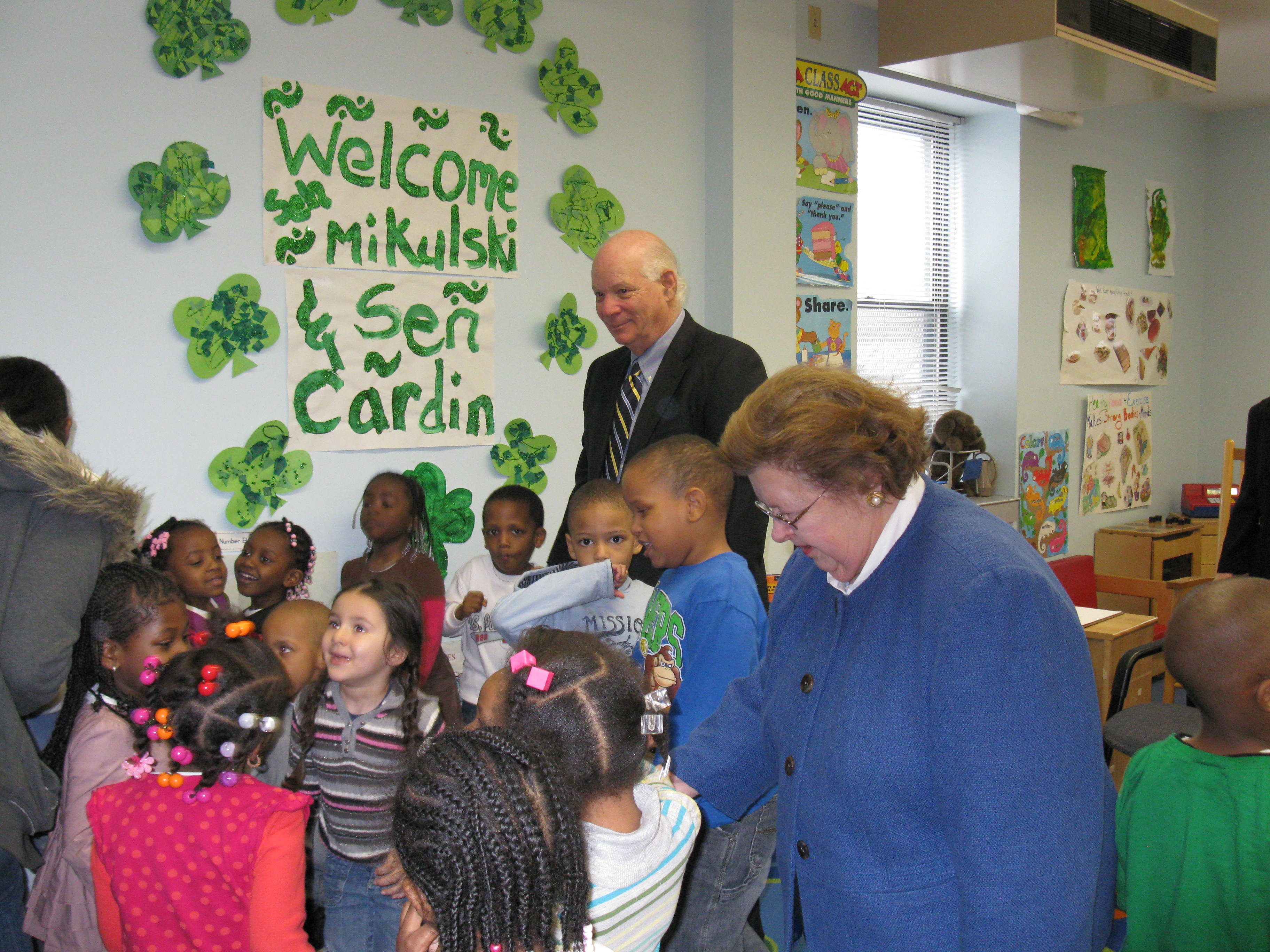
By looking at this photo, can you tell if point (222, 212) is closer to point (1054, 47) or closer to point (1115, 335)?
point (1054, 47)

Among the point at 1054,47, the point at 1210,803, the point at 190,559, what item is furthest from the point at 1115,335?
the point at 190,559

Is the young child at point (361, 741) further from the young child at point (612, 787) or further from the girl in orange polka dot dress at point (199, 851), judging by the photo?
the young child at point (612, 787)

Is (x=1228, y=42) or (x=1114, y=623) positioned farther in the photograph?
(x=1228, y=42)

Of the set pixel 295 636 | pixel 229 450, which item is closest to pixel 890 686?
pixel 295 636

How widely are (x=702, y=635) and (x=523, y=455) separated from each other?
6.14ft

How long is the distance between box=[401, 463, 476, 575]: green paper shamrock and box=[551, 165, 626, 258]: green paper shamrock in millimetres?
994

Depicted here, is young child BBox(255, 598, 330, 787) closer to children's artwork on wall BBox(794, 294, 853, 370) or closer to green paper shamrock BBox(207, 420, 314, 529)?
green paper shamrock BBox(207, 420, 314, 529)

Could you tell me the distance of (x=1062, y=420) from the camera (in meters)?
5.86

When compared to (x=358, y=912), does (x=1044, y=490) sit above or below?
above

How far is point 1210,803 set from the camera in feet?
5.08

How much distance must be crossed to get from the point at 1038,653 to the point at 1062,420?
534 cm

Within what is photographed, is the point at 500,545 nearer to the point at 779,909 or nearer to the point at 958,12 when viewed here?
the point at 779,909

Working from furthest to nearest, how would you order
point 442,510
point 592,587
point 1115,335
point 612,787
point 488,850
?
point 1115,335 → point 442,510 → point 592,587 → point 612,787 → point 488,850

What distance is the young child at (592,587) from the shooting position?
205 cm
